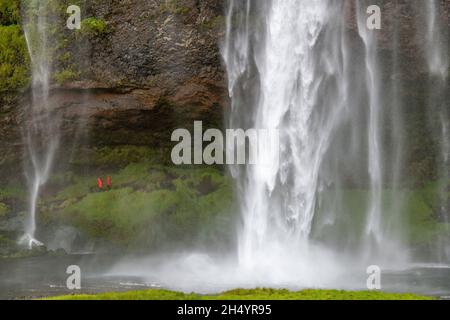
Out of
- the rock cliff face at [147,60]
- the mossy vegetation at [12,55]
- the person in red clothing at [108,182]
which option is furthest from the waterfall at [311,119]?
the mossy vegetation at [12,55]

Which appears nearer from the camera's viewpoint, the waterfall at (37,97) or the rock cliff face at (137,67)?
the rock cliff face at (137,67)

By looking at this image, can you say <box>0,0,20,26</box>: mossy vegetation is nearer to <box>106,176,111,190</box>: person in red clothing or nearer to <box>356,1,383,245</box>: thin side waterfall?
<box>106,176,111,190</box>: person in red clothing

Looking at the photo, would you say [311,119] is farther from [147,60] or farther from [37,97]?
[37,97]

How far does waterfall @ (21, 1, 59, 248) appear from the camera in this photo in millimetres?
25219

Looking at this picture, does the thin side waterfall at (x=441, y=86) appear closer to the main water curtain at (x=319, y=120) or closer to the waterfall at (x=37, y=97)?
the main water curtain at (x=319, y=120)

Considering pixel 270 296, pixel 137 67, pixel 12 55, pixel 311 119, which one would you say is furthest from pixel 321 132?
pixel 270 296

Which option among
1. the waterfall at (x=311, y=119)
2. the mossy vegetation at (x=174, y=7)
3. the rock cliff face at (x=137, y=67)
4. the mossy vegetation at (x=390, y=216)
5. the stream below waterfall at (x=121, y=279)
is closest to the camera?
the stream below waterfall at (x=121, y=279)

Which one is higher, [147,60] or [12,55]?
[12,55]

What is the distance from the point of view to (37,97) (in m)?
25.3

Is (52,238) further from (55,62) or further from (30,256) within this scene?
(55,62)

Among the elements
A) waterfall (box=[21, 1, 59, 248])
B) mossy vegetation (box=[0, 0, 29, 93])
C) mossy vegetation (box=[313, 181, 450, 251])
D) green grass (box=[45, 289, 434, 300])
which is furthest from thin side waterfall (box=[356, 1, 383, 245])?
green grass (box=[45, 289, 434, 300])

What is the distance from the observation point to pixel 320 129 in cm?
2506

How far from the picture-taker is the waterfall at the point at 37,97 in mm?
25219
